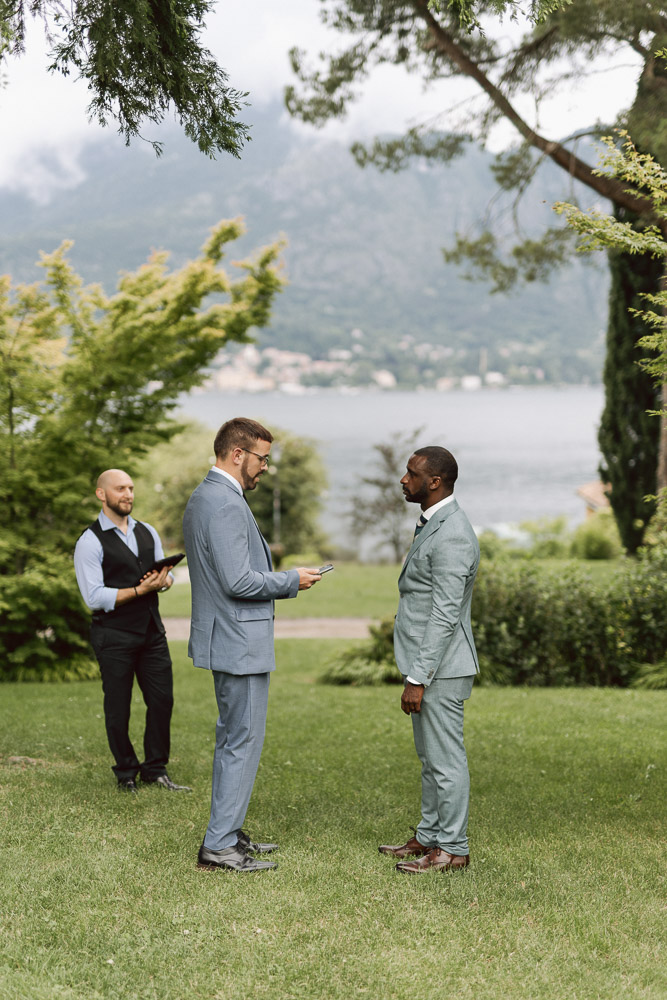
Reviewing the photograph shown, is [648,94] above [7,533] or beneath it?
above

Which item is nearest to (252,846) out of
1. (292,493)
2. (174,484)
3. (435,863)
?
(435,863)

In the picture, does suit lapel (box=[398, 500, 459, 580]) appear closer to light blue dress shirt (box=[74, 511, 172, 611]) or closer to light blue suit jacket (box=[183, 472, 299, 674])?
light blue suit jacket (box=[183, 472, 299, 674])

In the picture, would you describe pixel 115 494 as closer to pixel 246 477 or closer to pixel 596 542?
pixel 246 477

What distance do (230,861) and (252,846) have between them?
1.10 ft

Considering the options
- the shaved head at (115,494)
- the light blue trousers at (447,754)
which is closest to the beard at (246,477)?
the light blue trousers at (447,754)

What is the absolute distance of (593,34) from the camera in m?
11.8

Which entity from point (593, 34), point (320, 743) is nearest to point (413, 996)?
point (320, 743)

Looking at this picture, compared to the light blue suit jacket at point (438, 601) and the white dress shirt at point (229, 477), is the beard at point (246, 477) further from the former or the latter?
the light blue suit jacket at point (438, 601)

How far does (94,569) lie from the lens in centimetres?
594

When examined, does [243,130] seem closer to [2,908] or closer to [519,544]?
[2,908]

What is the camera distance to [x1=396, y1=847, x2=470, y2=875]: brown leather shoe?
15.0 feet

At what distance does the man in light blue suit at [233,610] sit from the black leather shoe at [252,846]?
12 centimetres

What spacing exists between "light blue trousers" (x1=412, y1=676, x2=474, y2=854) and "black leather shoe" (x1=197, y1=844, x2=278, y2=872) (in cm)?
92

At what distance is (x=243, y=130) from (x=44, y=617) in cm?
775
